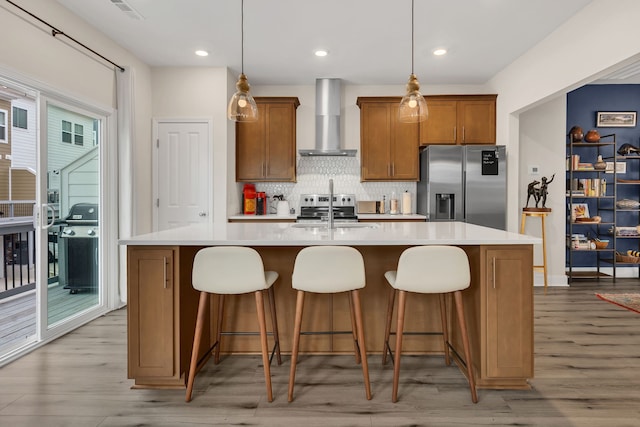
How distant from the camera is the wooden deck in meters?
3.08

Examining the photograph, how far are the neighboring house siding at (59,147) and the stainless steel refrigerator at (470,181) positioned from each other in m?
3.89

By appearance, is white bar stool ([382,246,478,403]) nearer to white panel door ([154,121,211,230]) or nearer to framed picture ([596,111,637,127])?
white panel door ([154,121,211,230])

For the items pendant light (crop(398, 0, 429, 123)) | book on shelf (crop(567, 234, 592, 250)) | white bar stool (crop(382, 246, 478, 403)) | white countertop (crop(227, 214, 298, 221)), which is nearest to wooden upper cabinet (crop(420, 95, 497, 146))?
book on shelf (crop(567, 234, 592, 250))

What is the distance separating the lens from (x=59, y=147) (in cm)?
336

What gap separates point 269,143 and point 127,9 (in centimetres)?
222

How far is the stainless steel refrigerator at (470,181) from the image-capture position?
4688 mm

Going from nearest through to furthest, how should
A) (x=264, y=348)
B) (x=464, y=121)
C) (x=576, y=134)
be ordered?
(x=264, y=348) < (x=464, y=121) < (x=576, y=134)

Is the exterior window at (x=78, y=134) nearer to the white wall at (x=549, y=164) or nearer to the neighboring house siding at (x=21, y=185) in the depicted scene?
the neighboring house siding at (x=21, y=185)

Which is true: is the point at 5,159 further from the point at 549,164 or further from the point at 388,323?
the point at 549,164

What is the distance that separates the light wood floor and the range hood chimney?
310 cm

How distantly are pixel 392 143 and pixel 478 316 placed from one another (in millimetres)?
3233

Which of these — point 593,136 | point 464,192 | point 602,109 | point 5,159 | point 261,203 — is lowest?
point 261,203

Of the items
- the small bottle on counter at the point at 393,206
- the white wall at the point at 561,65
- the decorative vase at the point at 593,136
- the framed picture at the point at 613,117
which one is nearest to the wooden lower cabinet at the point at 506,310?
the white wall at the point at 561,65

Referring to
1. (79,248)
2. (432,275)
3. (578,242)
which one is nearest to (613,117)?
(578,242)
